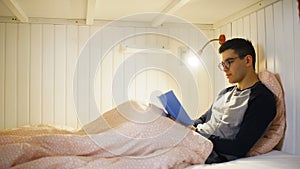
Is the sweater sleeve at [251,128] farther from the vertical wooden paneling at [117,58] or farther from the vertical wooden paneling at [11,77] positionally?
the vertical wooden paneling at [11,77]

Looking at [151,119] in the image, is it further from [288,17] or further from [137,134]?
[288,17]

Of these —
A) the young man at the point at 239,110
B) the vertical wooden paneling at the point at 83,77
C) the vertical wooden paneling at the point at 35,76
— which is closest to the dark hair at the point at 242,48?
the young man at the point at 239,110

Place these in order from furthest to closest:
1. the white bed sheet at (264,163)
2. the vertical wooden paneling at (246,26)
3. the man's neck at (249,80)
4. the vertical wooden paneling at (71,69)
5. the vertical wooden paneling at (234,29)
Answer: the vertical wooden paneling at (71,69) → the vertical wooden paneling at (234,29) → the vertical wooden paneling at (246,26) → the man's neck at (249,80) → the white bed sheet at (264,163)

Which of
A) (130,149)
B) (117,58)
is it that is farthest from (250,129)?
(117,58)

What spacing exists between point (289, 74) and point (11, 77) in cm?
170

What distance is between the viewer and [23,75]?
7.13 ft

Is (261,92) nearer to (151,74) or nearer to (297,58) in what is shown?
(297,58)

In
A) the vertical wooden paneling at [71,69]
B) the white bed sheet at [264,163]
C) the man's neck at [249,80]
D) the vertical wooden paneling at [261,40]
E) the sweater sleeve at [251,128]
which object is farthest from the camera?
the vertical wooden paneling at [71,69]

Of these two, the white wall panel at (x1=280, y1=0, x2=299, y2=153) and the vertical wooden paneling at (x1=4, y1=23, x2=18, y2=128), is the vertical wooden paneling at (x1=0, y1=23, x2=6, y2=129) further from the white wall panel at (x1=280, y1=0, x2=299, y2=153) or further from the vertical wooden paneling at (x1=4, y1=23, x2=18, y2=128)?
the white wall panel at (x1=280, y1=0, x2=299, y2=153)

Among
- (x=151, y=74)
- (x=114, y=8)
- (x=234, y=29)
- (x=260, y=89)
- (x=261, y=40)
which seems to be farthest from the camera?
(x=151, y=74)

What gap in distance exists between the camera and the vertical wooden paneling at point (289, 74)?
154 centimetres

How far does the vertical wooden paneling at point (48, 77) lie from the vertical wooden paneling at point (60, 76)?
3cm

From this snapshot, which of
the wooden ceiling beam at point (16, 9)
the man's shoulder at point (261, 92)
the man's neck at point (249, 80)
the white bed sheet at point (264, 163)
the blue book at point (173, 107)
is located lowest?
the white bed sheet at point (264, 163)

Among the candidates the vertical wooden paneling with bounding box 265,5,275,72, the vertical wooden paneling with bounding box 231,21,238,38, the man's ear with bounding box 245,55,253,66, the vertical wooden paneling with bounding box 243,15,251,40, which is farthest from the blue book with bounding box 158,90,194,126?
the vertical wooden paneling with bounding box 231,21,238,38
